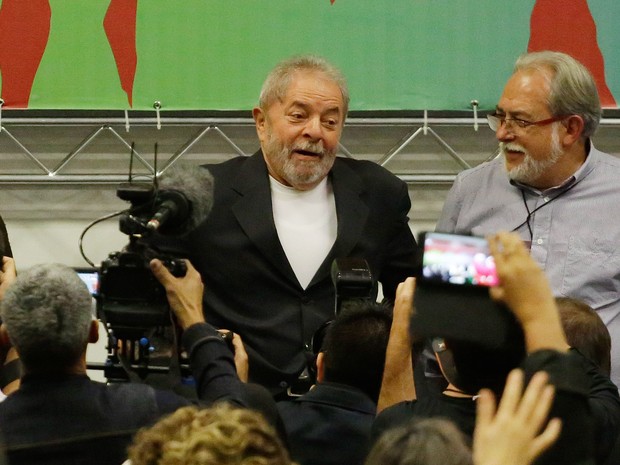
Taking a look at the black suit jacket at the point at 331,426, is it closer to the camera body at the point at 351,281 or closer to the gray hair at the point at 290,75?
the camera body at the point at 351,281

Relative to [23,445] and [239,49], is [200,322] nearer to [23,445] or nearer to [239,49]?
[23,445]

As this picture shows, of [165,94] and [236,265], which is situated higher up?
[165,94]

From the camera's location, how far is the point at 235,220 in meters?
3.45

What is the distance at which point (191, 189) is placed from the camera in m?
2.57

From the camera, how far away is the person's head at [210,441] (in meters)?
1.54

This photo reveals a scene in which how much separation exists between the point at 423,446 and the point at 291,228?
1.94m

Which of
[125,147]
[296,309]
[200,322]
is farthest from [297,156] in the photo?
[125,147]

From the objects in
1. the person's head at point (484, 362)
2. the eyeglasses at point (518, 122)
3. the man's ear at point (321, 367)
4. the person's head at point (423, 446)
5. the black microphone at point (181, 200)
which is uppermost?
the eyeglasses at point (518, 122)

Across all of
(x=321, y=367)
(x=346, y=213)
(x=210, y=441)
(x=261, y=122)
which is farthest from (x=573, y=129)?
(x=210, y=441)

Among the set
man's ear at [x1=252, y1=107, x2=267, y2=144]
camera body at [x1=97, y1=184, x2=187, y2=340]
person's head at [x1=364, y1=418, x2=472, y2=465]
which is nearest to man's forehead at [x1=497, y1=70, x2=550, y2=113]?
man's ear at [x1=252, y1=107, x2=267, y2=144]

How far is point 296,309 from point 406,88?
1628 millimetres

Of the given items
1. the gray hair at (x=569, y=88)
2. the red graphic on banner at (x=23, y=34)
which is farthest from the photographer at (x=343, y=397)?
the red graphic on banner at (x=23, y=34)

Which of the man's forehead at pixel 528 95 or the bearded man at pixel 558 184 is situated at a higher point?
the man's forehead at pixel 528 95

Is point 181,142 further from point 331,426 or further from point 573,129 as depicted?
point 331,426
